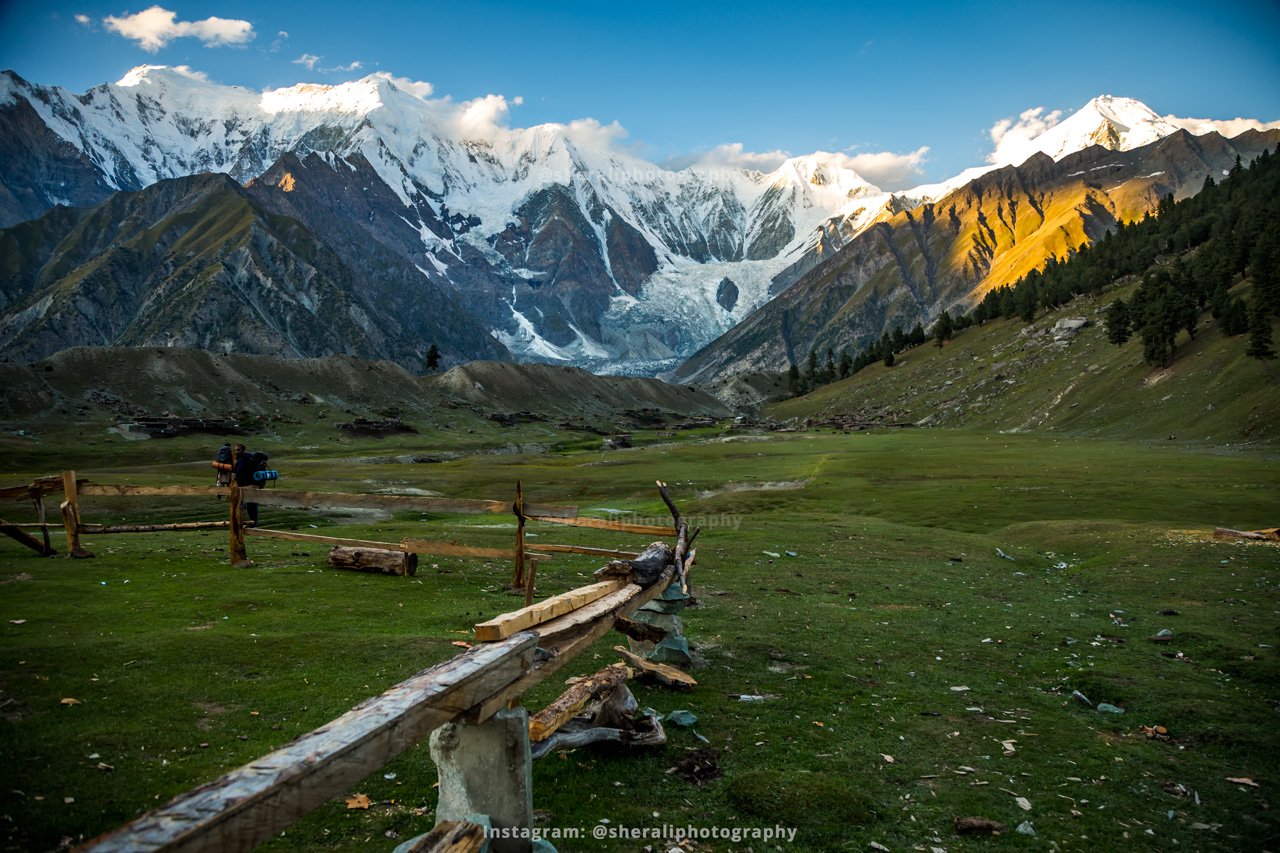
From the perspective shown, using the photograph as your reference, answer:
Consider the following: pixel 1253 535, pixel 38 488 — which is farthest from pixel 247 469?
pixel 1253 535

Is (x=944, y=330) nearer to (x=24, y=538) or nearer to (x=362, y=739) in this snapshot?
(x=24, y=538)

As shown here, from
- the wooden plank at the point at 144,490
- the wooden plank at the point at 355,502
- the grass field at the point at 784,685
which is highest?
the wooden plank at the point at 144,490

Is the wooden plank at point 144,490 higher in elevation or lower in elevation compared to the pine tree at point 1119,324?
lower

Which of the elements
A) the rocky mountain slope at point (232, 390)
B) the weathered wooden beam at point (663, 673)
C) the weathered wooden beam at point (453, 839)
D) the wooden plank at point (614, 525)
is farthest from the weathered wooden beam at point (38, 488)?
the rocky mountain slope at point (232, 390)

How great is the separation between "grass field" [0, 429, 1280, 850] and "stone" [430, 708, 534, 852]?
3.26 feet

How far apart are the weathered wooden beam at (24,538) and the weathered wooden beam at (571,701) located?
52.0ft

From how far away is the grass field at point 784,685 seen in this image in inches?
316

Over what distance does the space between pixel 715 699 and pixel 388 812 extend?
18.8 feet

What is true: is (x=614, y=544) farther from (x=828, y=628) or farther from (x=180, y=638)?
(x=180, y=638)

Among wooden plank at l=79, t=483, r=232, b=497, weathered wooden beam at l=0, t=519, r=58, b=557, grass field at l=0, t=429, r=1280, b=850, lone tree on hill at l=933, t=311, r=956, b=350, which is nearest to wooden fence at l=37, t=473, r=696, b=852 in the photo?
grass field at l=0, t=429, r=1280, b=850

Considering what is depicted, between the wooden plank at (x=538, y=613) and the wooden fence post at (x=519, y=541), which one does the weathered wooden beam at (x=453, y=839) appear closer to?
the wooden plank at (x=538, y=613)

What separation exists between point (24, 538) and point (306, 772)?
18.3m

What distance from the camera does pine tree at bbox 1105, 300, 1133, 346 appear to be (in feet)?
386

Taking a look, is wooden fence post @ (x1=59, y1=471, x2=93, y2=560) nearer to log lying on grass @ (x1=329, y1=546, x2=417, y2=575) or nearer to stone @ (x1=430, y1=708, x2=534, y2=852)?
Answer: log lying on grass @ (x1=329, y1=546, x2=417, y2=575)
